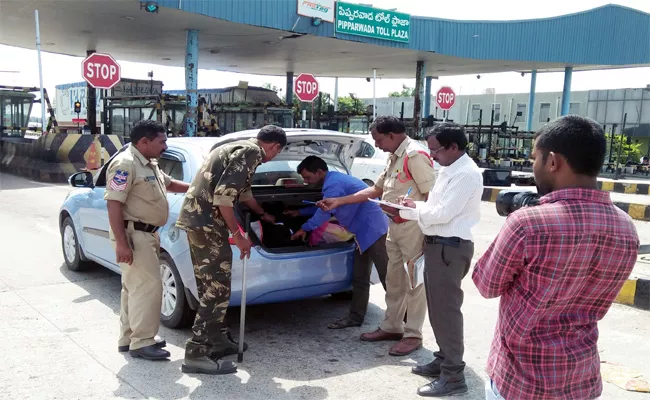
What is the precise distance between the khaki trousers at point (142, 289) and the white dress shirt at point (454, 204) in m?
1.90

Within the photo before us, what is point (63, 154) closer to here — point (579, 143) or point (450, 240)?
point (450, 240)

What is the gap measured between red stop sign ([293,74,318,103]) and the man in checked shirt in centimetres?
1768

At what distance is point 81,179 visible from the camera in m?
5.58

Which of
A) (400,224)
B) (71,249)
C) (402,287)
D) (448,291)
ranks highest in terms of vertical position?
(400,224)

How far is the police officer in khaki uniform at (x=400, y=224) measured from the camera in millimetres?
4156

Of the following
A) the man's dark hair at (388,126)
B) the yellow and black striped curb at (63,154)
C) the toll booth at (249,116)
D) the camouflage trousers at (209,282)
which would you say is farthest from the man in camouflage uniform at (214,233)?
the toll booth at (249,116)

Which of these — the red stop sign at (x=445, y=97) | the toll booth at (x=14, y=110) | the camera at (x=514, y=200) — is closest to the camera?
the camera at (x=514, y=200)

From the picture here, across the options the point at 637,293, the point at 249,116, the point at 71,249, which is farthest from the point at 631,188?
the point at 71,249

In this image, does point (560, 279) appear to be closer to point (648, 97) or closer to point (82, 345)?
point (82, 345)

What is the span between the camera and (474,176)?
345 centimetres

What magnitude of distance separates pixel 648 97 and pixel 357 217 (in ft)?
122

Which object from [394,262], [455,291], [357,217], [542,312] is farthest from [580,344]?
[357,217]

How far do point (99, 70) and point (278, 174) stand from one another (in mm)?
11942

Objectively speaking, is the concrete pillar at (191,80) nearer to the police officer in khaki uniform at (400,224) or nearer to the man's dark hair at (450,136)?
the police officer in khaki uniform at (400,224)
